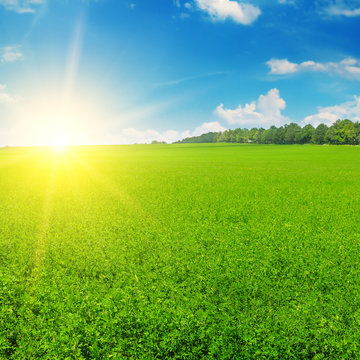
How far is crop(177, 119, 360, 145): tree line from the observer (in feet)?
406

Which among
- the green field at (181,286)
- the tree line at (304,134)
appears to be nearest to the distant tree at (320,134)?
the tree line at (304,134)

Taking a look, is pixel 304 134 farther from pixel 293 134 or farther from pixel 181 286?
pixel 181 286

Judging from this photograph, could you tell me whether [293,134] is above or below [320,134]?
above

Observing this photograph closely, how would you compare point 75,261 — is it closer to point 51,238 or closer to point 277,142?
point 51,238

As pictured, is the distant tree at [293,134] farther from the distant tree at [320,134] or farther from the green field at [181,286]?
the green field at [181,286]

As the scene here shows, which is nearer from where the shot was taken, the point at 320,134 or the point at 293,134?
the point at 320,134

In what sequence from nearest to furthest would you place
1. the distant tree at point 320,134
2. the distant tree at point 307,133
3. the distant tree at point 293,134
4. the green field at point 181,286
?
the green field at point 181,286 < the distant tree at point 320,134 < the distant tree at point 307,133 < the distant tree at point 293,134

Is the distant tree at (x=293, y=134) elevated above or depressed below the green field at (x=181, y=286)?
above

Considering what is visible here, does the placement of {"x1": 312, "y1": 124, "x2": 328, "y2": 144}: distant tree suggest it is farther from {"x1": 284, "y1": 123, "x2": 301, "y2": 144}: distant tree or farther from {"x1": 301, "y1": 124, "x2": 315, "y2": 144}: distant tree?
{"x1": 284, "y1": 123, "x2": 301, "y2": 144}: distant tree

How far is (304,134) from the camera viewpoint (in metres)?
145

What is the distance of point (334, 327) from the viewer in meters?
5.39


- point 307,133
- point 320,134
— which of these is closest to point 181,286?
point 320,134

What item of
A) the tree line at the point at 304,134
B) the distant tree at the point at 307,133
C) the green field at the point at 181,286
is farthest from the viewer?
the distant tree at the point at 307,133

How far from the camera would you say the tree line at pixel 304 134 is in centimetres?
12362
